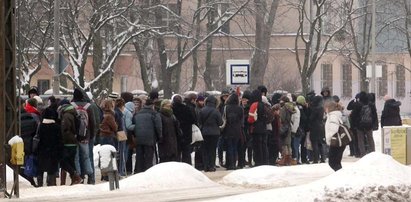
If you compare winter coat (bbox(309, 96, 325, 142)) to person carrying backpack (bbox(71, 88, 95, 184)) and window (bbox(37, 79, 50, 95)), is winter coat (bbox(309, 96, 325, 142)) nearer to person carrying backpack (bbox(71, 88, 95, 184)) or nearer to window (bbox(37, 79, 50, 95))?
person carrying backpack (bbox(71, 88, 95, 184))

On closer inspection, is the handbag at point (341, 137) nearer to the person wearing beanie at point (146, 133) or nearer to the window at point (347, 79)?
the person wearing beanie at point (146, 133)

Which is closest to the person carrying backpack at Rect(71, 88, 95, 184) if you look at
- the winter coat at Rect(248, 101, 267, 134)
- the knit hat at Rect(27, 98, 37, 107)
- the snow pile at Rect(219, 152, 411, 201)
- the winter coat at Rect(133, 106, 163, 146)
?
the knit hat at Rect(27, 98, 37, 107)

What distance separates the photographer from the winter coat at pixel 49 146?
22672 millimetres

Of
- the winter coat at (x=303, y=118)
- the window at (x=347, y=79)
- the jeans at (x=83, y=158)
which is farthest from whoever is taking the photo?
the window at (x=347, y=79)

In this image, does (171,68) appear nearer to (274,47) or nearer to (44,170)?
(44,170)

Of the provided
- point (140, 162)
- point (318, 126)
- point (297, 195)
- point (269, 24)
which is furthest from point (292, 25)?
point (297, 195)

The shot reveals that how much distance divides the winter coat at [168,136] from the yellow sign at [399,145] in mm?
5368

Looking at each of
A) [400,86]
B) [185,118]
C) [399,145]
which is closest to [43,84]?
[400,86]

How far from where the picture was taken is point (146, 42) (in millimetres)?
44094

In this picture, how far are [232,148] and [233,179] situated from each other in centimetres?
429

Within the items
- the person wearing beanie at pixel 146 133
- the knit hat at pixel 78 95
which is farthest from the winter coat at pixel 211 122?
the knit hat at pixel 78 95

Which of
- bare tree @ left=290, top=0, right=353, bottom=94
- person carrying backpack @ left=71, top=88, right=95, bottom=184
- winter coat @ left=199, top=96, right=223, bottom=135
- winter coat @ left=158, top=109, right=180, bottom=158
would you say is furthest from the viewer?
bare tree @ left=290, top=0, right=353, bottom=94

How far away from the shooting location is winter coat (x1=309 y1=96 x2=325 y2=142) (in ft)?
99.2

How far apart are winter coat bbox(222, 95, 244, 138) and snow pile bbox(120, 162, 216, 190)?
449 centimetres
